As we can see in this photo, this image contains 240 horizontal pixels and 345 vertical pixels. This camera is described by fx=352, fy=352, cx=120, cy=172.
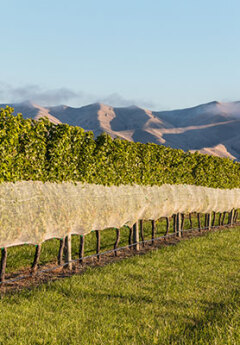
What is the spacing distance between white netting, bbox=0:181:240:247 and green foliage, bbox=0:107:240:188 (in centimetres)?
33

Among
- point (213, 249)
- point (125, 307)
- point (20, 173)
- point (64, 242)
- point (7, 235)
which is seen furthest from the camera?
point (213, 249)

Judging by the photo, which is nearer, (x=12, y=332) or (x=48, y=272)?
(x=12, y=332)

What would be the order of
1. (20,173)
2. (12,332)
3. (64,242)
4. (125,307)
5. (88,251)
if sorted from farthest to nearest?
1. (88,251)
2. (64,242)
3. (20,173)
4. (125,307)
5. (12,332)

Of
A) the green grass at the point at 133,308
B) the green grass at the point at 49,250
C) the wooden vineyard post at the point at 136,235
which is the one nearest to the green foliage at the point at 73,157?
the wooden vineyard post at the point at 136,235

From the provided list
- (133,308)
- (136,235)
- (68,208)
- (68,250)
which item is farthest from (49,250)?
(133,308)

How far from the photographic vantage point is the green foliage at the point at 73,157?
966 cm

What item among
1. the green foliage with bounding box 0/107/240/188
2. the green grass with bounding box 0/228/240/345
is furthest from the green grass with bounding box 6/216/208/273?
the green foliage with bounding box 0/107/240/188

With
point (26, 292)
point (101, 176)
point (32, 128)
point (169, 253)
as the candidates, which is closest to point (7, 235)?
point (26, 292)

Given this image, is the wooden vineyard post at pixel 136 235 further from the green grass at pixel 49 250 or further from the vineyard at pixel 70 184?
the green grass at pixel 49 250

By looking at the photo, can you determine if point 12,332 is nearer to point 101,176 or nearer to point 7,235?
point 7,235

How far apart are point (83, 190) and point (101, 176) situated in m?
1.40

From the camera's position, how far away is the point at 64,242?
13016mm

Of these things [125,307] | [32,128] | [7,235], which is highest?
[32,128]

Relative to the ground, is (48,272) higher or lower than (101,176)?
lower
